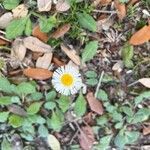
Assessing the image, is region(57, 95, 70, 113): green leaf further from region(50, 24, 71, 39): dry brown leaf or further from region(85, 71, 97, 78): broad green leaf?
region(50, 24, 71, 39): dry brown leaf

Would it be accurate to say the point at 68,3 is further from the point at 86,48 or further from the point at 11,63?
the point at 11,63

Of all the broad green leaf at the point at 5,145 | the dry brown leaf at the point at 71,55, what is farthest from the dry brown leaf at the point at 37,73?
the broad green leaf at the point at 5,145

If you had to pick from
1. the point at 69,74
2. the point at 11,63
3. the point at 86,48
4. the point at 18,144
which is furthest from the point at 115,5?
the point at 18,144

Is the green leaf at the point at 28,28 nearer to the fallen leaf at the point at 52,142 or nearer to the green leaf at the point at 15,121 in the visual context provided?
the green leaf at the point at 15,121

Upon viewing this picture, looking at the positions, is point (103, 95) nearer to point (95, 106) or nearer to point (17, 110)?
point (95, 106)

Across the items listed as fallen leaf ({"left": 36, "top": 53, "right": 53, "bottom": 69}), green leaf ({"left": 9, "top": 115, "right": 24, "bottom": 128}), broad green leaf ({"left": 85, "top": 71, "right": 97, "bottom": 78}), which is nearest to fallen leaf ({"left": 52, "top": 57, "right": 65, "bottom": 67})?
fallen leaf ({"left": 36, "top": 53, "right": 53, "bottom": 69})

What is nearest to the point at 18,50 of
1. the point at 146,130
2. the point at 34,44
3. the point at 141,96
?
the point at 34,44

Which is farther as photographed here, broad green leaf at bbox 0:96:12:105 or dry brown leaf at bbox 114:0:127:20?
dry brown leaf at bbox 114:0:127:20
